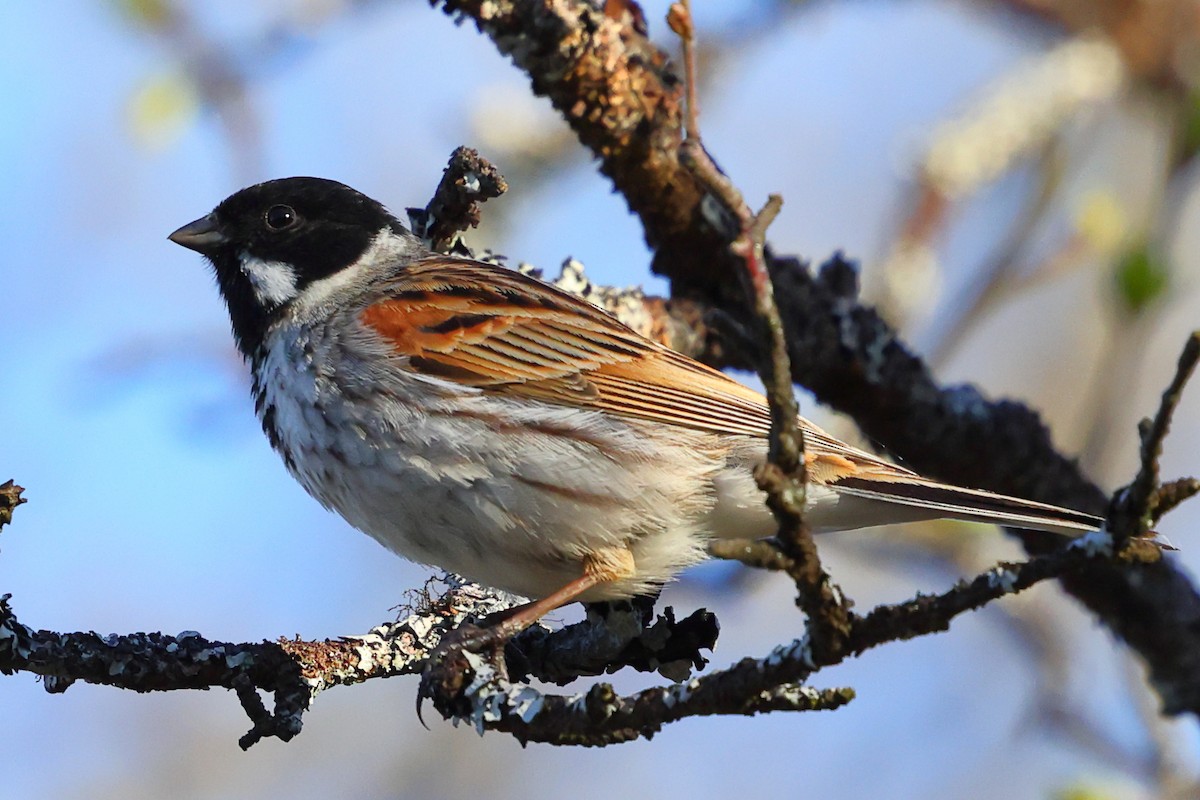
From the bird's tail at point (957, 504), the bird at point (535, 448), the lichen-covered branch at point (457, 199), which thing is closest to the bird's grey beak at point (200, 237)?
the bird at point (535, 448)

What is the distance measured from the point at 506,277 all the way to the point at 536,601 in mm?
1309

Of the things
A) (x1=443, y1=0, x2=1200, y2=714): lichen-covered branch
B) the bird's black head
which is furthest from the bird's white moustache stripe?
(x1=443, y1=0, x2=1200, y2=714): lichen-covered branch

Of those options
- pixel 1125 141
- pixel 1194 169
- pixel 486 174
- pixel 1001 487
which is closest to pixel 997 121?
pixel 1194 169

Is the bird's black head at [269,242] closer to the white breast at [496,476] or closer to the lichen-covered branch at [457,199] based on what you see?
the lichen-covered branch at [457,199]

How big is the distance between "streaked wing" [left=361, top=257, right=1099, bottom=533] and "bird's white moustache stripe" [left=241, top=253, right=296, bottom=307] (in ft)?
1.36

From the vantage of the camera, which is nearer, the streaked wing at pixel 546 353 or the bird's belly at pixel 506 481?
the bird's belly at pixel 506 481

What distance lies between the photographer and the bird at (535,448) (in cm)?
387

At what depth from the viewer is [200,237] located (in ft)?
16.4

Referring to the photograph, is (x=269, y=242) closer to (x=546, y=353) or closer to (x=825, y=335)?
(x=546, y=353)

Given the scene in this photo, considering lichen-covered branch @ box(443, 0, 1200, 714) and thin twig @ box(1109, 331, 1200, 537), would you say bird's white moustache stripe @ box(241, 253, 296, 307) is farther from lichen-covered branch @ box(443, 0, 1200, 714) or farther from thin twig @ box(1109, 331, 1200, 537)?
thin twig @ box(1109, 331, 1200, 537)

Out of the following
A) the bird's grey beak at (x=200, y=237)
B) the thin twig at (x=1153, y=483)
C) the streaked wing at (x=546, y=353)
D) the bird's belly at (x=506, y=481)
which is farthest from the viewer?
the bird's grey beak at (x=200, y=237)

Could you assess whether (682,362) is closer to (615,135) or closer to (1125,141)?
(615,135)

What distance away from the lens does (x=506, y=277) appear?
4.78 meters

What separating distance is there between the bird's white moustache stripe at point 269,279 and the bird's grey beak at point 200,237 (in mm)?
108
